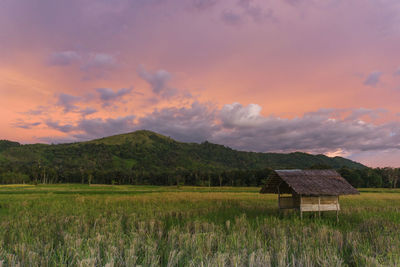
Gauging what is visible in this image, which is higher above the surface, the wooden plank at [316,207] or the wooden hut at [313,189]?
the wooden hut at [313,189]

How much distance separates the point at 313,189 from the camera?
1455 cm

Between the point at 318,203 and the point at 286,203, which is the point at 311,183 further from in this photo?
the point at 286,203

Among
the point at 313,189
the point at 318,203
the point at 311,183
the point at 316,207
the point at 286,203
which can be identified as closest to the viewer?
the point at 313,189

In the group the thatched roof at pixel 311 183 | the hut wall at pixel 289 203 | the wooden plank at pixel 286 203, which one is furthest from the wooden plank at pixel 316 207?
the wooden plank at pixel 286 203

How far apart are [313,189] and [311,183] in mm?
677

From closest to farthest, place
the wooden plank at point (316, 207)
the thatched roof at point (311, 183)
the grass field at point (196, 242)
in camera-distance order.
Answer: the grass field at point (196, 242) < the thatched roof at point (311, 183) < the wooden plank at point (316, 207)

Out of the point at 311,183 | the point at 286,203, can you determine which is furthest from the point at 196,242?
the point at 286,203

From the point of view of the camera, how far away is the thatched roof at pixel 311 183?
1445 cm

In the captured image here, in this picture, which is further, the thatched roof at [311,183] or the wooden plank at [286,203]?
the wooden plank at [286,203]

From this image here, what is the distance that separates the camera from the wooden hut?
14539mm

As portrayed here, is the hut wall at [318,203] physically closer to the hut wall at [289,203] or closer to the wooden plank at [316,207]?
the wooden plank at [316,207]

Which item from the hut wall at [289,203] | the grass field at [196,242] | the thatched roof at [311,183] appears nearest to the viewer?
the grass field at [196,242]

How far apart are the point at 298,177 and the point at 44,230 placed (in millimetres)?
14380

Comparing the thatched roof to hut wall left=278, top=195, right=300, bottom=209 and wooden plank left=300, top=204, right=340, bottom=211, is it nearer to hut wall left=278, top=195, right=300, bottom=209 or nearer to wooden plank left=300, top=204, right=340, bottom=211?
hut wall left=278, top=195, right=300, bottom=209
